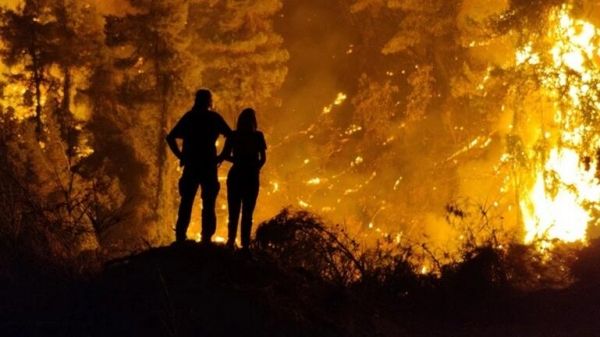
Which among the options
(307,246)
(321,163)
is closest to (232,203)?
(307,246)

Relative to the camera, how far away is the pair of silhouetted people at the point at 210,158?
10.4 m

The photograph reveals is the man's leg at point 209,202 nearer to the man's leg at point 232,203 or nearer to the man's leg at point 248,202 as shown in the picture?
the man's leg at point 232,203

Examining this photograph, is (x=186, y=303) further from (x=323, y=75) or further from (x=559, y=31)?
(x=323, y=75)

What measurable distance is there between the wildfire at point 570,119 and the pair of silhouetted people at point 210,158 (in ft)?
51.3

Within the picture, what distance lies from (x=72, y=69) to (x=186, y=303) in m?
32.2

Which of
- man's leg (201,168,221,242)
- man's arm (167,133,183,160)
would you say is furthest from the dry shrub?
man's arm (167,133,183,160)

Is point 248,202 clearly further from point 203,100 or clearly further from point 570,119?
point 570,119

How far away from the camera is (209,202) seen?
10.5 m

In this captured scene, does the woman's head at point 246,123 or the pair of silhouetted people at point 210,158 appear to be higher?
the woman's head at point 246,123

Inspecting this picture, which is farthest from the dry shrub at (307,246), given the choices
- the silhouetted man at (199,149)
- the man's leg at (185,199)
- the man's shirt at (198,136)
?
the man's shirt at (198,136)

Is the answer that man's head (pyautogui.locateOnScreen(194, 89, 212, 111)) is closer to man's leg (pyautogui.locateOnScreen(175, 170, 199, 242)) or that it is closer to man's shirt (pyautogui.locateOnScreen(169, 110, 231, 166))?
man's shirt (pyautogui.locateOnScreen(169, 110, 231, 166))

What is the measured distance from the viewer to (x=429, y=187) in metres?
42.4

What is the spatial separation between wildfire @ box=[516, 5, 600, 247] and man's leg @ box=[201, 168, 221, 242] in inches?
626

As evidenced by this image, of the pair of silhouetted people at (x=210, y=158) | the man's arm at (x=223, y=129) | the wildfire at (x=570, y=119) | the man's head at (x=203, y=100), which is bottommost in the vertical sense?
the pair of silhouetted people at (x=210, y=158)
